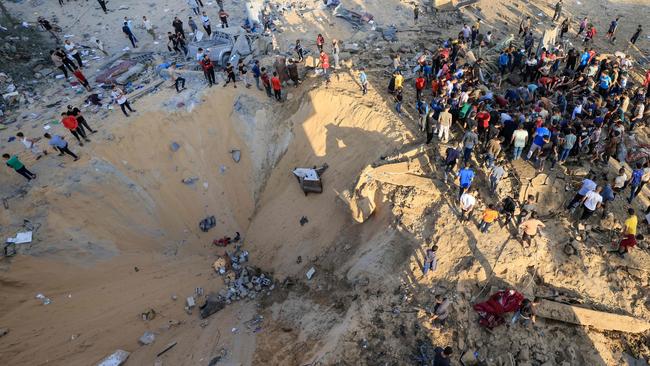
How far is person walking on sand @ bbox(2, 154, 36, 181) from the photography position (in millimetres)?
10167

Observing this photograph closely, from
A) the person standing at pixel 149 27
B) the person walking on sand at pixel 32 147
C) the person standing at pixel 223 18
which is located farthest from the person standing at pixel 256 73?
the person walking on sand at pixel 32 147

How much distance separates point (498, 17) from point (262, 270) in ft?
55.4

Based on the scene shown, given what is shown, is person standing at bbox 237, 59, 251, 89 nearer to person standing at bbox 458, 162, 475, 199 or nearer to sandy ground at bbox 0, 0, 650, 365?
sandy ground at bbox 0, 0, 650, 365

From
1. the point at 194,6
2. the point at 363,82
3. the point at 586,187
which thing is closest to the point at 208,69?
the point at 363,82

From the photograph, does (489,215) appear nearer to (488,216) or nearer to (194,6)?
(488,216)

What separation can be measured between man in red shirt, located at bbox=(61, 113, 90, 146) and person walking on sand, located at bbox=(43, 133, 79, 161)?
14.1 inches

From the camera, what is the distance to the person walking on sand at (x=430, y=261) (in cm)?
809

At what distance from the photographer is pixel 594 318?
768 centimetres

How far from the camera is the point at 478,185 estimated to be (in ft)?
32.3

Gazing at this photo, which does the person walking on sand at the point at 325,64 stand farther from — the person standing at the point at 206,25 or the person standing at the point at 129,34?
the person standing at the point at 129,34

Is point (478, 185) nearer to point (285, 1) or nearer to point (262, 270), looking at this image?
point (262, 270)

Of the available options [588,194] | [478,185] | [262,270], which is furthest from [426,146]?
[262,270]

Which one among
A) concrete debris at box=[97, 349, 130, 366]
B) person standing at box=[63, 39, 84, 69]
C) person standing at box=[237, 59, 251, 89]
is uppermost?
person standing at box=[63, 39, 84, 69]

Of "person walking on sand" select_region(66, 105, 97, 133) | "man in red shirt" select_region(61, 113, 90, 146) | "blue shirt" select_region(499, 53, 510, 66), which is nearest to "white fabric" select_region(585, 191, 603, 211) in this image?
"blue shirt" select_region(499, 53, 510, 66)
